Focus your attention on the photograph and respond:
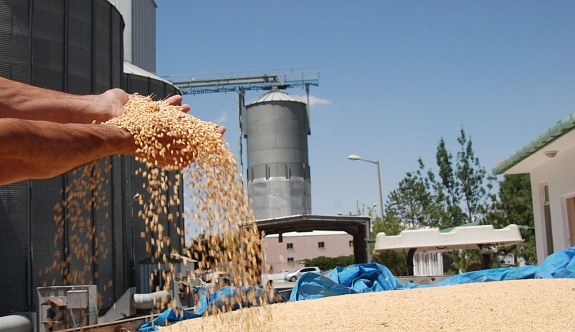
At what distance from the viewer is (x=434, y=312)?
589 centimetres

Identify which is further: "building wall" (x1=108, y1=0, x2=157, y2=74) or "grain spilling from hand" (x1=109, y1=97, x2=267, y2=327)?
"building wall" (x1=108, y1=0, x2=157, y2=74)

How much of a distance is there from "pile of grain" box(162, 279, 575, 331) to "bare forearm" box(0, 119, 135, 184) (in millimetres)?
3072

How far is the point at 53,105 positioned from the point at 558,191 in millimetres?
11243

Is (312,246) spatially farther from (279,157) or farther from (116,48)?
(116,48)

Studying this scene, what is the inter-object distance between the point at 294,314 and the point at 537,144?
6.72 meters

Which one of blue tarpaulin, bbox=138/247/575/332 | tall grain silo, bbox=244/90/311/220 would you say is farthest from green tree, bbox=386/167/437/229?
blue tarpaulin, bbox=138/247/575/332

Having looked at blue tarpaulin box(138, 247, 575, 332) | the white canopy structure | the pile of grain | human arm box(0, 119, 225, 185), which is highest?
human arm box(0, 119, 225, 185)

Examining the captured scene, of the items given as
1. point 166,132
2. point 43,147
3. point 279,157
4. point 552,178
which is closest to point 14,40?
point 552,178

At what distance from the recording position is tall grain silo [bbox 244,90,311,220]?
37500mm

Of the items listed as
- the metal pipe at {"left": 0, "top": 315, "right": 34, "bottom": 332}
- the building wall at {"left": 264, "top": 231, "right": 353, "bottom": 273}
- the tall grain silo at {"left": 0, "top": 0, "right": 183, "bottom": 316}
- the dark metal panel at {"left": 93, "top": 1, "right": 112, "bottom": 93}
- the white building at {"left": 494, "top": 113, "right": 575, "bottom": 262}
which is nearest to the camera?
the metal pipe at {"left": 0, "top": 315, "right": 34, "bottom": 332}

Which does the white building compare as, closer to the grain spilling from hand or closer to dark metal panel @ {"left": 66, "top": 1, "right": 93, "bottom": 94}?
the grain spilling from hand

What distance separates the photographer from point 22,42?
46.5 feet

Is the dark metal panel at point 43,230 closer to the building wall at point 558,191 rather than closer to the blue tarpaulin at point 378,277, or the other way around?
the blue tarpaulin at point 378,277

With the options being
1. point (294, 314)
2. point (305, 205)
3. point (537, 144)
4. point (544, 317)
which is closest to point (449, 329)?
point (544, 317)
